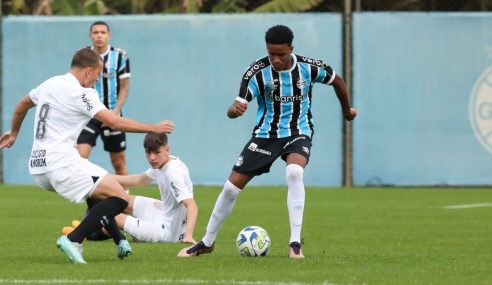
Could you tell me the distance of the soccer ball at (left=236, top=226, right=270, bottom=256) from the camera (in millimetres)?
9625

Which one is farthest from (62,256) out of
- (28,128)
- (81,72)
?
(28,128)

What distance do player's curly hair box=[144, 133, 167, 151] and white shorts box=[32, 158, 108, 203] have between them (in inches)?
73.5

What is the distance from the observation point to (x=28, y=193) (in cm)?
1770

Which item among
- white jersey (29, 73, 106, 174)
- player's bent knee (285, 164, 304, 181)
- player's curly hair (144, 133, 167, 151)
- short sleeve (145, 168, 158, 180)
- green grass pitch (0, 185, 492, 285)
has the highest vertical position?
white jersey (29, 73, 106, 174)

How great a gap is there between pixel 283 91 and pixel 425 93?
9494 mm

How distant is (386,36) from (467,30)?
1.20 meters

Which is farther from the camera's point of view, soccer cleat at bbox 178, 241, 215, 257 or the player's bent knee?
soccer cleat at bbox 178, 241, 215, 257

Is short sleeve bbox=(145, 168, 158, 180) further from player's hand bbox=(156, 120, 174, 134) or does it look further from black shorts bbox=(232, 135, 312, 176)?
player's hand bbox=(156, 120, 174, 134)

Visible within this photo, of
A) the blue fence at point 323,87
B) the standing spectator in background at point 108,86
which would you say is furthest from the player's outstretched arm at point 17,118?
the blue fence at point 323,87

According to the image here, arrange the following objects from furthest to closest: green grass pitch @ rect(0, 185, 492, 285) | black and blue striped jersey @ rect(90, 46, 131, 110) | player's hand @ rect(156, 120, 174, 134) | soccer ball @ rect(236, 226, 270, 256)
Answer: black and blue striped jersey @ rect(90, 46, 131, 110), soccer ball @ rect(236, 226, 270, 256), player's hand @ rect(156, 120, 174, 134), green grass pitch @ rect(0, 185, 492, 285)

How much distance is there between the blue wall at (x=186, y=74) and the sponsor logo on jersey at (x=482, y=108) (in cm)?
200

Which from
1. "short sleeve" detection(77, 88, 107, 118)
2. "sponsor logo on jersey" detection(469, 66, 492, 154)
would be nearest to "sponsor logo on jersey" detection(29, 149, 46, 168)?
"short sleeve" detection(77, 88, 107, 118)

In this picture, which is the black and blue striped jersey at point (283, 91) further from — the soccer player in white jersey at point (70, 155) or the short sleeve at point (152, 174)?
the short sleeve at point (152, 174)

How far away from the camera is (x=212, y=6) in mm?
22984
